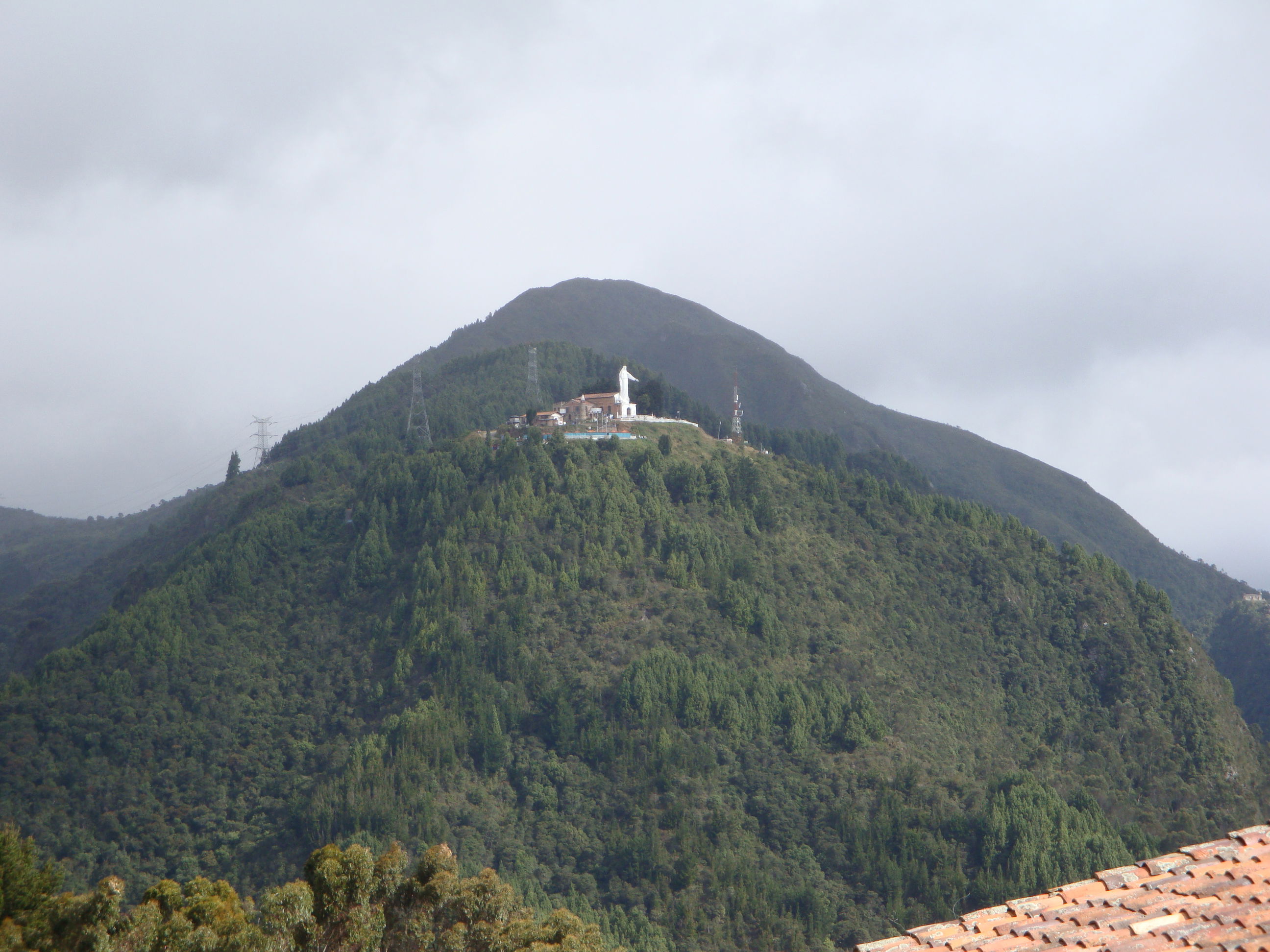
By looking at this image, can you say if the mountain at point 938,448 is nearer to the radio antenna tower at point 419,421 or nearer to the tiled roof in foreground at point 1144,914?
the radio antenna tower at point 419,421

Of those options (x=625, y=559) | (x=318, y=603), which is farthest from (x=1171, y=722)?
(x=318, y=603)

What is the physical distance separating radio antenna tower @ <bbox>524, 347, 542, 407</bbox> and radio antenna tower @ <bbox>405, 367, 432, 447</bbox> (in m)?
10.3

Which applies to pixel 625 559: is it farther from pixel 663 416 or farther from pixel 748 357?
pixel 748 357

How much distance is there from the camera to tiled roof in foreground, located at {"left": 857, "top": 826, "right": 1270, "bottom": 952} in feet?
27.7

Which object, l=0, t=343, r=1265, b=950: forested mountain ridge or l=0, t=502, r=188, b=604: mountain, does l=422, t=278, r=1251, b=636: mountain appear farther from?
l=0, t=343, r=1265, b=950: forested mountain ridge

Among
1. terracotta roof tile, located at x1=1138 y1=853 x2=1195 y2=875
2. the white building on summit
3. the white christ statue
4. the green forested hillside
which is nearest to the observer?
terracotta roof tile, located at x1=1138 y1=853 x2=1195 y2=875

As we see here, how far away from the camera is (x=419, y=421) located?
107875 millimetres

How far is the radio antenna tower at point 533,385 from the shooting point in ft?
354

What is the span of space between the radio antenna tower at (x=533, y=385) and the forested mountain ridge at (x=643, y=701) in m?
17.5

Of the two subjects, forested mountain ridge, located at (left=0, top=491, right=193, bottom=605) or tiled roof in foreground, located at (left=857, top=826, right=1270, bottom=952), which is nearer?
tiled roof in foreground, located at (left=857, top=826, right=1270, bottom=952)

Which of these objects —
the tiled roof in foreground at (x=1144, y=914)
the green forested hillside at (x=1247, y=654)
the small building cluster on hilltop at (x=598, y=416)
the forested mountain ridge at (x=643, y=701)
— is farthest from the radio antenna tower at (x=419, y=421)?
the tiled roof in foreground at (x=1144, y=914)

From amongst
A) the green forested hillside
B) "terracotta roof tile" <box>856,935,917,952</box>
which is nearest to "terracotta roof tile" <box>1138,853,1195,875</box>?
"terracotta roof tile" <box>856,935,917,952</box>

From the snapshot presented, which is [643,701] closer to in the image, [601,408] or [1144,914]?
[601,408]

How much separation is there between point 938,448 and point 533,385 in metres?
83.6
